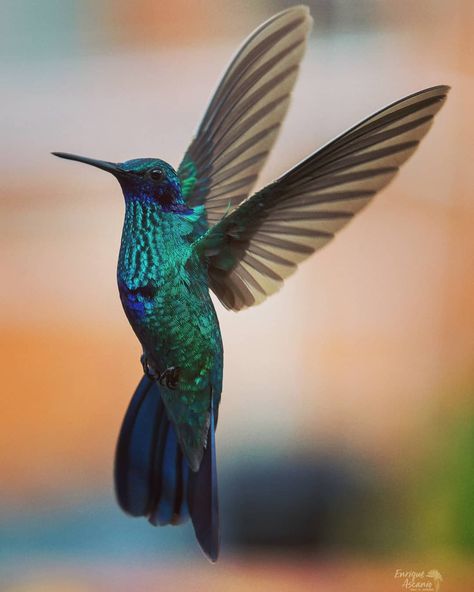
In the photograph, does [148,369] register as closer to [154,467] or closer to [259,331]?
[154,467]

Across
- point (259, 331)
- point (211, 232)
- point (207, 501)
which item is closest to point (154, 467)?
point (207, 501)

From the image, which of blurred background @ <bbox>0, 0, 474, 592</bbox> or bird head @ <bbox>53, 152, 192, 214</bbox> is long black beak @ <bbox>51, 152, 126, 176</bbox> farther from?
blurred background @ <bbox>0, 0, 474, 592</bbox>

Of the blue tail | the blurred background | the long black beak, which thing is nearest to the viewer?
the long black beak

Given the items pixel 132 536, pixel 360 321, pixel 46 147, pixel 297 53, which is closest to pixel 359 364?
pixel 360 321

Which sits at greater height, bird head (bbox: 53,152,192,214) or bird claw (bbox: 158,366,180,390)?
bird head (bbox: 53,152,192,214)

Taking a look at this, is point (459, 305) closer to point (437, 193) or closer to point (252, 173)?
point (437, 193)

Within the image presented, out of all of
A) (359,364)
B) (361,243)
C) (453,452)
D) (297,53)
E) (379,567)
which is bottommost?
(379,567)

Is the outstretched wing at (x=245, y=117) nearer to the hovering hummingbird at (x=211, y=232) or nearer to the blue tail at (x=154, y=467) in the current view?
the hovering hummingbird at (x=211, y=232)

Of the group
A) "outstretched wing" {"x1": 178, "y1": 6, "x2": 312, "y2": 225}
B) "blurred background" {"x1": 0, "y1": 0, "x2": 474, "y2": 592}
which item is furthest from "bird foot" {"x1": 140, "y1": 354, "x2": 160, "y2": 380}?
"blurred background" {"x1": 0, "y1": 0, "x2": 474, "y2": 592}
